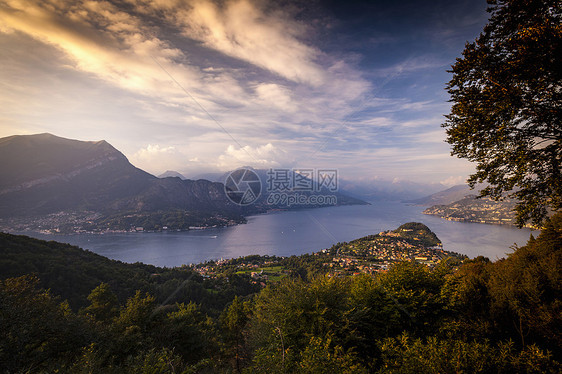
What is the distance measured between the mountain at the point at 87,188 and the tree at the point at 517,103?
10098 cm

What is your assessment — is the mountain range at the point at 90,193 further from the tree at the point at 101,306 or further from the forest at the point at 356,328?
the forest at the point at 356,328

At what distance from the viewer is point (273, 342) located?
5816mm

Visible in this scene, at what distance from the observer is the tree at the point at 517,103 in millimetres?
3496

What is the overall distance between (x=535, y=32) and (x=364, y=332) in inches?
334

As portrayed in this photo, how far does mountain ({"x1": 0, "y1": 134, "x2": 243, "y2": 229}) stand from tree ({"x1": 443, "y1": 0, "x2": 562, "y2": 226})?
331 feet

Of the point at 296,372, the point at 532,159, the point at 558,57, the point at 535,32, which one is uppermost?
the point at 535,32

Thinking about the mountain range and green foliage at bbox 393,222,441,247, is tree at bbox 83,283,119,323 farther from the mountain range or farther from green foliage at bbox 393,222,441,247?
the mountain range

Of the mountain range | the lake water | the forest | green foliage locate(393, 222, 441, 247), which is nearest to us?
the forest

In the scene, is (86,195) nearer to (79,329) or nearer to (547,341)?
(79,329)

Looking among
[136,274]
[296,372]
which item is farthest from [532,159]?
[136,274]

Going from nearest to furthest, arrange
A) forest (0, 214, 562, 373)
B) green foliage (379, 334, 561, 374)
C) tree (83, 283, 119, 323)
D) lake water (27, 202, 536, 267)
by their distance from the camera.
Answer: green foliage (379, 334, 561, 374), forest (0, 214, 562, 373), tree (83, 283, 119, 323), lake water (27, 202, 536, 267)

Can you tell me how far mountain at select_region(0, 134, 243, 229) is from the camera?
8219 cm

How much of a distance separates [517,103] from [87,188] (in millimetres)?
143815

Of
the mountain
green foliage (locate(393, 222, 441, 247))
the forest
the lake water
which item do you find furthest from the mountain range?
the forest
